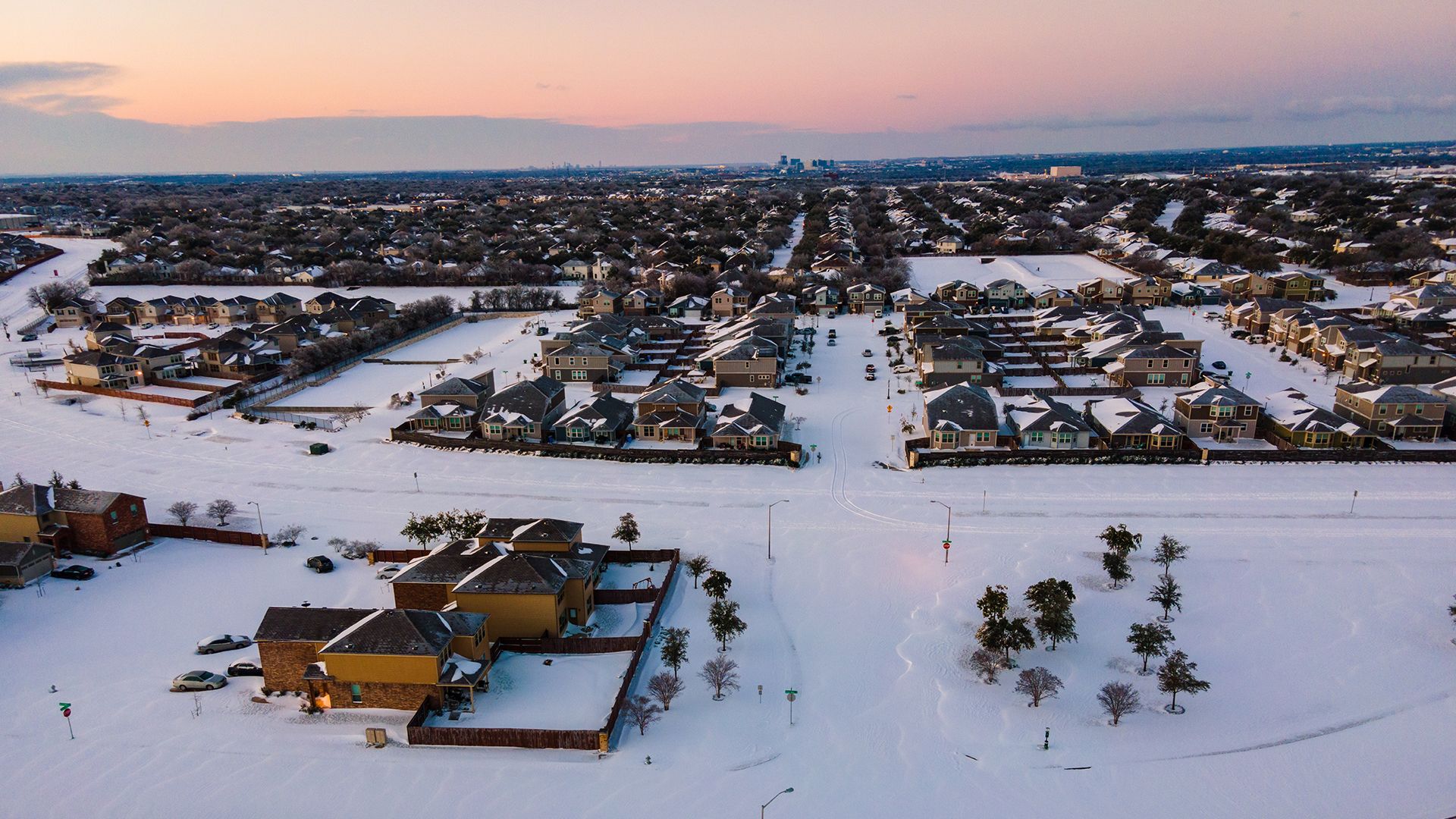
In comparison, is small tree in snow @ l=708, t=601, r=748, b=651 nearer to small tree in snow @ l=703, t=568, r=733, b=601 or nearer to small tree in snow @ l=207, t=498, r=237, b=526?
small tree in snow @ l=703, t=568, r=733, b=601

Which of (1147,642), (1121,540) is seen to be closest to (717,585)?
(1147,642)

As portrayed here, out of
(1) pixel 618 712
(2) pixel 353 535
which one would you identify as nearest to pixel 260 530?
(2) pixel 353 535

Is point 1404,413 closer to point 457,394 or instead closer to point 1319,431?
point 1319,431

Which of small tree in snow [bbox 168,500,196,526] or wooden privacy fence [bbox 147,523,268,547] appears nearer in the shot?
wooden privacy fence [bbox 147,523,268,547]

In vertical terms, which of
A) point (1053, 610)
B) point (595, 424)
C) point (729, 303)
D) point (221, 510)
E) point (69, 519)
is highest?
point (729, 303)

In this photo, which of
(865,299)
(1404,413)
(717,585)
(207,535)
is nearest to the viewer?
(717,585)

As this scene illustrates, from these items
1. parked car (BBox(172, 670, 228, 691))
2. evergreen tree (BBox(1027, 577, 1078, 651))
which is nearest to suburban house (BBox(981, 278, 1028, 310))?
evergreen tree (BBox(1027, 577, 1078, 651))
